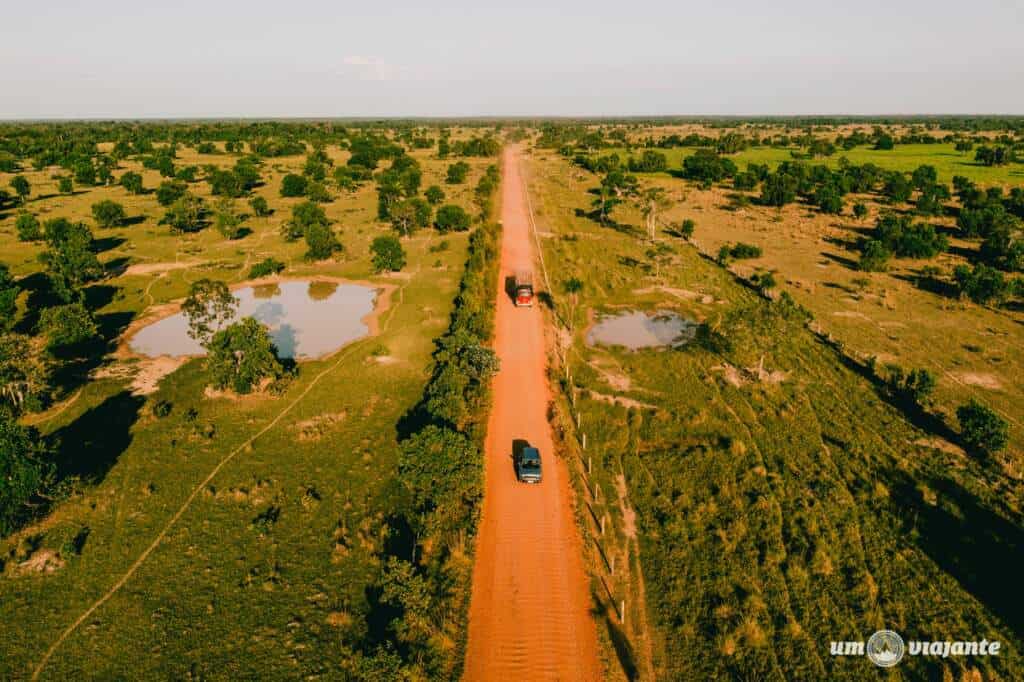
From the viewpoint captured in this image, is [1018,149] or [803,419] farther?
[1018,149]

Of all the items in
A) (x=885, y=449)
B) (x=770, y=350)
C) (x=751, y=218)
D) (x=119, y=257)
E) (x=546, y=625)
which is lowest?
(x=546, y=625)

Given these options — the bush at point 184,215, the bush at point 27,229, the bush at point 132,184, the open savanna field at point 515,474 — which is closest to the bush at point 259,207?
the bush at point 184,215

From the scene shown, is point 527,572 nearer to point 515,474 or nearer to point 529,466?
point 529,466

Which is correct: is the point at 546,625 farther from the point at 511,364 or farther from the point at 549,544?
the point at 511,364

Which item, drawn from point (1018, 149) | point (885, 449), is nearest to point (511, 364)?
point (885, 449)

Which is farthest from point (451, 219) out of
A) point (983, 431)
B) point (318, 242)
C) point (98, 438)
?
point (983, 431)

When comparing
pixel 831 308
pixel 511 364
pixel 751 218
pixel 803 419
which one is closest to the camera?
pixel 803 419

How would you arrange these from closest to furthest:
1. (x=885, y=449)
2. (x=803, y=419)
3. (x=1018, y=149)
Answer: (x=885, y=449), (x=803, y=419), (x=1018, y=149)

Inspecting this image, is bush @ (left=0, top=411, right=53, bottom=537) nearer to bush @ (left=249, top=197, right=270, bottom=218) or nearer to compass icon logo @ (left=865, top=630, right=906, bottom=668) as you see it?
compass icon logo @ (left=865, top=630, right=906, bottom=668)
